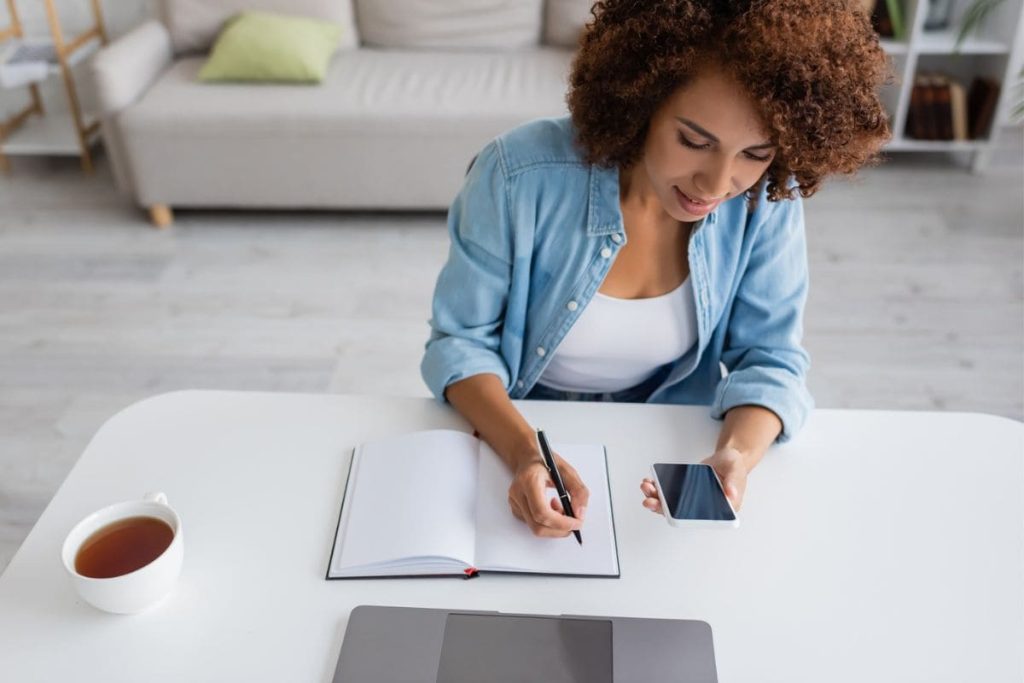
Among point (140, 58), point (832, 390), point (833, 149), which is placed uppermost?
point (833, 149)

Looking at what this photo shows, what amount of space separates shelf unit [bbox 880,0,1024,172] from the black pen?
2.41 meters

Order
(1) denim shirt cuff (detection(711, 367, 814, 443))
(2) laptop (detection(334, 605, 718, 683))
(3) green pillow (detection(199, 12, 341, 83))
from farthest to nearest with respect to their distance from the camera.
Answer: (3) green pillow (detection(199, 12, 341, 83)), (1) denim shirt cuff (detection(711, 367, 814, 443)), (2) laptop (detection(334, 605, 718, 683))

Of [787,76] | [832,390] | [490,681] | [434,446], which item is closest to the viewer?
[490,681]

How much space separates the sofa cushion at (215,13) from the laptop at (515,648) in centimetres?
258

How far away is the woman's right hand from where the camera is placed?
2.77 ft

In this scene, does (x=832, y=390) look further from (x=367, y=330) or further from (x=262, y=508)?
(x=262, y=508)

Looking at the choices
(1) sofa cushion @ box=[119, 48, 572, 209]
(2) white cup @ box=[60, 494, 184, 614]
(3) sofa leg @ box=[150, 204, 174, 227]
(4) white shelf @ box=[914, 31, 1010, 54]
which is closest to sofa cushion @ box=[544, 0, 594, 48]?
(1) sofa cushion @ box=[119, 48, 572, 209]

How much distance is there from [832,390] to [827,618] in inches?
56.2

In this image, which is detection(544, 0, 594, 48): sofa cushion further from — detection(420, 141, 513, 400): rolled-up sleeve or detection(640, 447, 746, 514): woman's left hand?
detection(640, 447, 746, 514): woman's left hand

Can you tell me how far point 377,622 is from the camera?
0.78 m

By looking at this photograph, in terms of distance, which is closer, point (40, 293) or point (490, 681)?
point (490, 681)

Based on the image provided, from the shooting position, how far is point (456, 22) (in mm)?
2992

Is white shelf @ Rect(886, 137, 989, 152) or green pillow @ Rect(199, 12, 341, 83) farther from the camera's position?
white shelf @ Rect(886, 137, 989, 152)

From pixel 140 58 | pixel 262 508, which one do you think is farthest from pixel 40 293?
pixel 262 508
